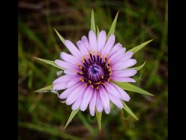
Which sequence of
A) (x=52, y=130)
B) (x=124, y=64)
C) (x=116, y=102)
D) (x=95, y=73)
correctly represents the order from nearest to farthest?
(x=116, y=102)
(x=124, y=64)
(x=95, y=73)
(x=52, y=130)

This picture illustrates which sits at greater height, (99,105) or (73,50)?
(73,50)

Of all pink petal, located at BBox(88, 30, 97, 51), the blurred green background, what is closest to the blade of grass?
the blurred green background

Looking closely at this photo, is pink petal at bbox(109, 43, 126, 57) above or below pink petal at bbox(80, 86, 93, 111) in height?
above

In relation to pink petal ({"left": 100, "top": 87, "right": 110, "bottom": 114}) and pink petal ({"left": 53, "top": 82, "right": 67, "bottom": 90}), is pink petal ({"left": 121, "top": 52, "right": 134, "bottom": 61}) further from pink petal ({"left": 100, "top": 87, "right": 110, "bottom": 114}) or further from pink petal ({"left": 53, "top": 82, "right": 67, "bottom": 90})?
pink petal ({"left": 53, "top": 82, "right": 67, "bottom": 90})

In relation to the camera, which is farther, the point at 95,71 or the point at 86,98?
the point at 95,71

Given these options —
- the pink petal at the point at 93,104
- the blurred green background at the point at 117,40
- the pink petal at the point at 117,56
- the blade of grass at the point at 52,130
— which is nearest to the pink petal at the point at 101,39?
the pink petal at the point at 117,56

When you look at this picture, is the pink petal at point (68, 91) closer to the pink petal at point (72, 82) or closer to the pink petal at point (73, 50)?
the pink petal at point (72, 82)

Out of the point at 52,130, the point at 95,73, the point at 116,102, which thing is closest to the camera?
the point at 116,102

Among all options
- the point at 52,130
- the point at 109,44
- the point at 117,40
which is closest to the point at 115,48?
the point at 109,44

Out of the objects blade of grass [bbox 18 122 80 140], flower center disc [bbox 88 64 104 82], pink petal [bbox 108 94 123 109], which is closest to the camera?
pink petal [bbox 108 94 123 109]

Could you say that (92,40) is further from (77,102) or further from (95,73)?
(77,102)
